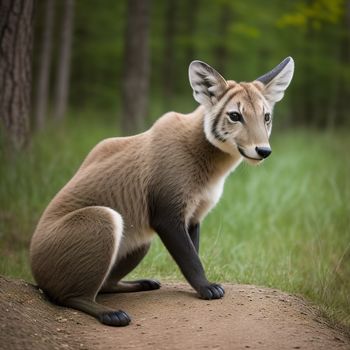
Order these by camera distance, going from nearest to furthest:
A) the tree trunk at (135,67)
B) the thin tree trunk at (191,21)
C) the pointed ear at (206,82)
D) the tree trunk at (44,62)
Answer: the pointed ear at (206,82), the tree trunk at (135,67), the tree trunk at (44,62), the thin tree trunk at (191,21)

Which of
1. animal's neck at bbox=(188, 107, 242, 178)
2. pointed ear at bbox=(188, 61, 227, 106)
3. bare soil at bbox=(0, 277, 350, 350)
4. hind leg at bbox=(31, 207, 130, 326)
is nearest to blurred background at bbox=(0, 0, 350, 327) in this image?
bare soil at bbox=(0, 277, 350, 350)

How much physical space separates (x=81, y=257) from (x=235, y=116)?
1.71m

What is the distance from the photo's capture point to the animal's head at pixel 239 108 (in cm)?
466

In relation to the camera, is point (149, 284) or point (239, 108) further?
point (149, 284)

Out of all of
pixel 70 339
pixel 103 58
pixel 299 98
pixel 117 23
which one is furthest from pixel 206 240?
pixel 299 98

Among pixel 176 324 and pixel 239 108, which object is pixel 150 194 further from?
pixel 176 324

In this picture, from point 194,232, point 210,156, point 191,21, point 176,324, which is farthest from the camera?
point 191,21

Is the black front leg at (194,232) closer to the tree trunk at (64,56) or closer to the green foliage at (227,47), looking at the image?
the green foliage at (227,47)

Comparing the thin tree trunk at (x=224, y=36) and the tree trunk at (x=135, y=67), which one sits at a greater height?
the thin tree trunk at (x=224, y=36)

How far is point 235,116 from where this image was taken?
4781mm

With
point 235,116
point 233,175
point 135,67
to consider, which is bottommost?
point 233,175

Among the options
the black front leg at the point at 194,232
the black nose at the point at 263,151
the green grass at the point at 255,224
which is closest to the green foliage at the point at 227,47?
the green grass at the point at 255,224

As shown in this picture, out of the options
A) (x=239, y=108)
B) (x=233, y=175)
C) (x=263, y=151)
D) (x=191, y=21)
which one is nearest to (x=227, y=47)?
(x=191, y=21)

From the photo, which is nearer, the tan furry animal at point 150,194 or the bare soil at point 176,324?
the bare soil at point 176,324
